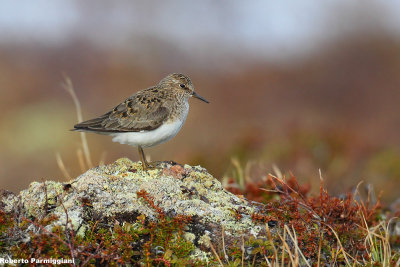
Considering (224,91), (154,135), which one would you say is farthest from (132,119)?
(224,91)

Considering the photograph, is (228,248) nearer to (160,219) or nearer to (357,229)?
(160,219)

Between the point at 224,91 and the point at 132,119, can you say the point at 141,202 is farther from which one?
the point at 224,91

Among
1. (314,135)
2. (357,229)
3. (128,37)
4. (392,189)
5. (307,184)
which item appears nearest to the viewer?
(357,229)

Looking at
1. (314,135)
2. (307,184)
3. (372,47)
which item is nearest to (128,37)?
(372,47)

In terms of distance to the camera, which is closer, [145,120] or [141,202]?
[141,202]

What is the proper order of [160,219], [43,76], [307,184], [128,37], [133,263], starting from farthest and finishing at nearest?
[128,37] < [43,76] < [307,184] < [160,219] < [133,263]

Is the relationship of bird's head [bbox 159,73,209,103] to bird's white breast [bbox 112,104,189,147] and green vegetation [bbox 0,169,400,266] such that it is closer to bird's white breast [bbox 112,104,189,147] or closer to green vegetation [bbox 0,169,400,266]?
bird's white breast [bbox 112,104,189,147]
